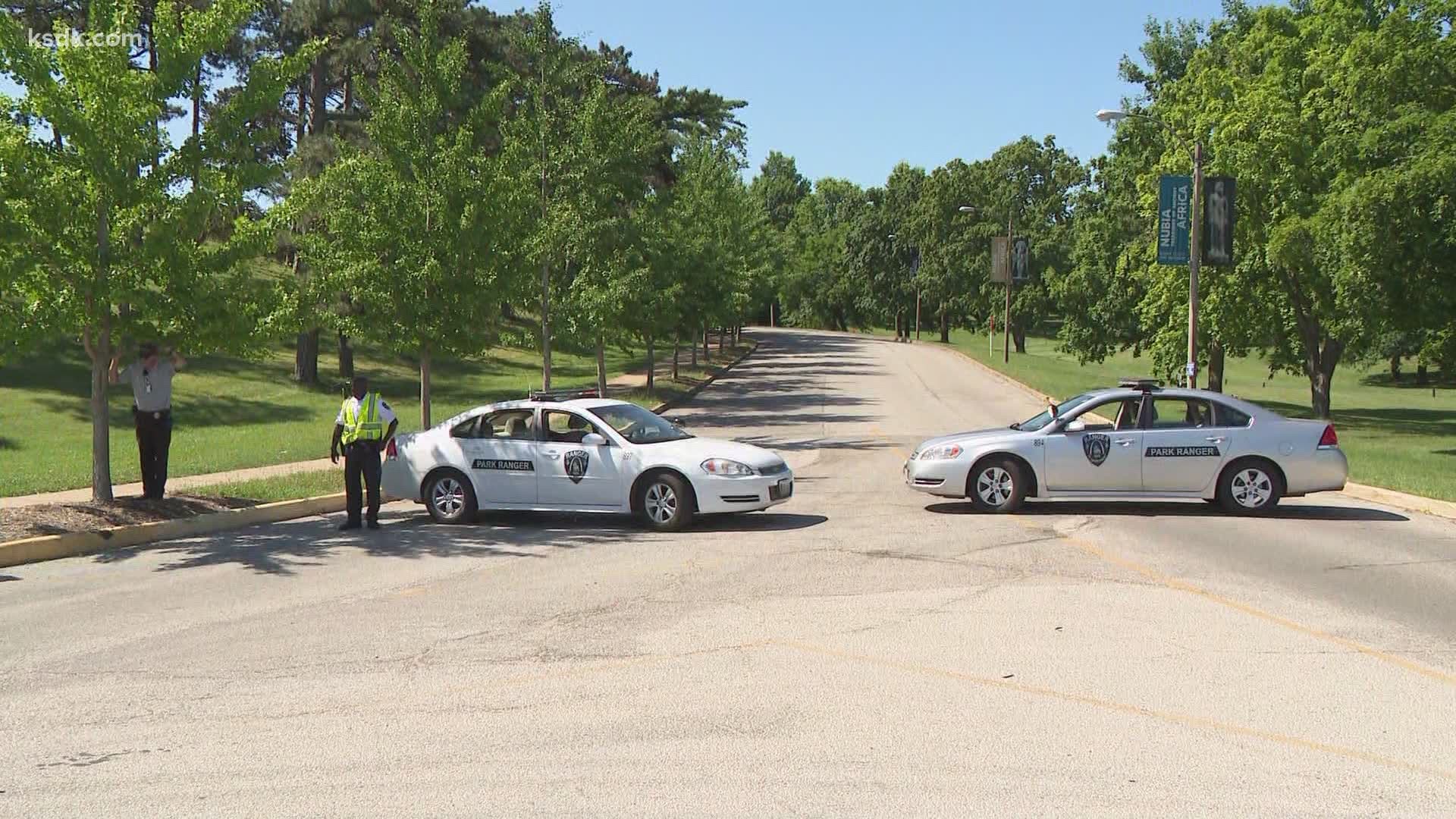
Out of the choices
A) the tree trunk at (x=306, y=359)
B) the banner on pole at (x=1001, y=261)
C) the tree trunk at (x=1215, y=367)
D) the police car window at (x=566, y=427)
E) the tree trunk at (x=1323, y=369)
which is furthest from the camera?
the banner on pole at (x=1001, y=261)

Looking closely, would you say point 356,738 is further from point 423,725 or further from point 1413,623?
point 1413,623

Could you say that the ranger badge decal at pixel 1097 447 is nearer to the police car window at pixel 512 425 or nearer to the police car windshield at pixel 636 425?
the police car windshield at pixel 636 425

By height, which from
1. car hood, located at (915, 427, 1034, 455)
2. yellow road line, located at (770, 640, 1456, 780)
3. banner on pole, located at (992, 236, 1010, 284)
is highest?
banner on pole, located at (992, 236, 1010, 284)

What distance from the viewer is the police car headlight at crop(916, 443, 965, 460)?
47.0ft

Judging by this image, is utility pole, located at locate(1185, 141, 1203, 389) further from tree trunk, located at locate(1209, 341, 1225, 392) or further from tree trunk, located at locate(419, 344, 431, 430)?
tree trunk, located at locate(1209, 341, 1225, 392)

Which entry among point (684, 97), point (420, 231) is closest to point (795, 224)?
point (684, 97)

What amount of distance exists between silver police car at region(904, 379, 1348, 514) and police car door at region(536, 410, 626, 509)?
3.74 metres

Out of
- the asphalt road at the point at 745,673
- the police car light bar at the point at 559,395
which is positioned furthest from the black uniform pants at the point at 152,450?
the police car light bar at the point at 559,395

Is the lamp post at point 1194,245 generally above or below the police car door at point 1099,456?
above

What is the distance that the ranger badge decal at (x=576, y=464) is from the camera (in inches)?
538

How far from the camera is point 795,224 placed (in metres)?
137

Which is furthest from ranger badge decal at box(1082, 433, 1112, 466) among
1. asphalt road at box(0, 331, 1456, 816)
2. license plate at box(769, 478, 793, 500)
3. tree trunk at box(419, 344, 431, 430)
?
tree trunk at box(419, 344, 431, 430)

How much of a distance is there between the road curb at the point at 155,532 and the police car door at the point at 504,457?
103 inches

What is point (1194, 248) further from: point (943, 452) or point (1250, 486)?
point (943, 452)
